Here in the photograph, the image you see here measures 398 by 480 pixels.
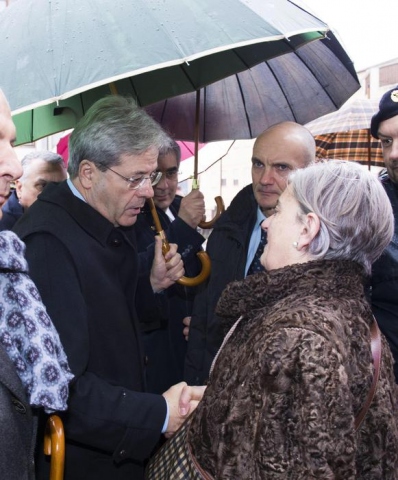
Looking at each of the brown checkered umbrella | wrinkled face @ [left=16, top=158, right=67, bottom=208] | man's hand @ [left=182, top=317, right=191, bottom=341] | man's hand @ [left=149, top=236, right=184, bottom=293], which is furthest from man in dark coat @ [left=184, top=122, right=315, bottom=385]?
the brown checkered umbrella

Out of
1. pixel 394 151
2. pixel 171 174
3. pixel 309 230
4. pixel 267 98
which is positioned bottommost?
pixel 171 174

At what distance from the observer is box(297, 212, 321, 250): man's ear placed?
183 centimetres

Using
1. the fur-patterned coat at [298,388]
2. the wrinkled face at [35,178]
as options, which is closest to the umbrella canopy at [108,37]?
the fur-patterned coat at [298,388]

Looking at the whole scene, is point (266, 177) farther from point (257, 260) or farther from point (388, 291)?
point (388, 291)

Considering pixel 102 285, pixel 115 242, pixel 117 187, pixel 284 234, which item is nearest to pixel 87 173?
pixel 117 187

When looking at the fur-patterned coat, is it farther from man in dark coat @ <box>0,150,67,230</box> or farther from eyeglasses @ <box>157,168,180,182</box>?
man in dark coat @ <box>0,150,67,230</box>

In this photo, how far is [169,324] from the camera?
3496mm

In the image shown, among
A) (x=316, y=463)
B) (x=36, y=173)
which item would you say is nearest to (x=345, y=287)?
(x=316, y=463)

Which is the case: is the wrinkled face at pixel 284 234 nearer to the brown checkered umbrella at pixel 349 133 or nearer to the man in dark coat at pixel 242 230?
the man in dark coat at pixel 242 230

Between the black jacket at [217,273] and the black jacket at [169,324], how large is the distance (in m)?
0.12

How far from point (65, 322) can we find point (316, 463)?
987mm

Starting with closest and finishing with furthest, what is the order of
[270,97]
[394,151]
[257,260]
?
[394,151] < [257,260] < [270,97]

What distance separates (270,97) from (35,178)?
7.00ft

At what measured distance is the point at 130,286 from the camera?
2537 mm
